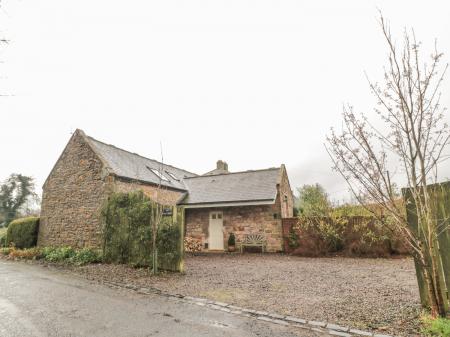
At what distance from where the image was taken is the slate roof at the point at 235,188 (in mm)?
13680

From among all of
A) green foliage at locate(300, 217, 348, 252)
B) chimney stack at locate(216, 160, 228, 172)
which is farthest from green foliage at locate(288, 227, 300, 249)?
chimney stack at locate(216, 160, 228, 172)

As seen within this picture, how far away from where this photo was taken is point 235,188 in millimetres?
15180

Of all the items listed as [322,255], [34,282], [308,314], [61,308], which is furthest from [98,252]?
[322,255]

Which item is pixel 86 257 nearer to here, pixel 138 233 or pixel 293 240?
pixel 138 233

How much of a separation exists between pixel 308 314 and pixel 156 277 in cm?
476

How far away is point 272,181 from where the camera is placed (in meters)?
14.6

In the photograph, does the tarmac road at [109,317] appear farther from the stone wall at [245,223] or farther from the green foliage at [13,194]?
the green foliage at [13,194]

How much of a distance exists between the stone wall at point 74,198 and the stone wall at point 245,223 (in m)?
5.77

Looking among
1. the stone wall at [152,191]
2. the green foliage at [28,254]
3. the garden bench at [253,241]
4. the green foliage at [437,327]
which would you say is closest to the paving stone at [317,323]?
the green foliage at [437,327]

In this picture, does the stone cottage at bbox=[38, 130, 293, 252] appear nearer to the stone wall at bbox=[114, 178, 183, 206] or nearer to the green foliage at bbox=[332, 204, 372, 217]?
the stone wall at bbox=[114, 178, 183, 206]

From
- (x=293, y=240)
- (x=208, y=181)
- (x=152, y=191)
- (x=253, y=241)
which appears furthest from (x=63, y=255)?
(x=293, y=240)

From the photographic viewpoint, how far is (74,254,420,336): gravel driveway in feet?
13.6

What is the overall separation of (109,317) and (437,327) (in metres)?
4.98

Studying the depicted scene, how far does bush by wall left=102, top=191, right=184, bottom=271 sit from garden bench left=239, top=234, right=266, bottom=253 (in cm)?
633
